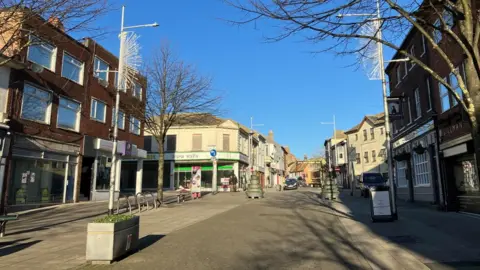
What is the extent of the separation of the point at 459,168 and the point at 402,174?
9117mm

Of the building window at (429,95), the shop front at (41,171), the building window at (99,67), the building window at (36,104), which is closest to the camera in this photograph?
the shop front at (41,171)

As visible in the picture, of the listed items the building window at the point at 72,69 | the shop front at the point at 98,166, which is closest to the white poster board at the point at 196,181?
the shop front at the point at 98,166

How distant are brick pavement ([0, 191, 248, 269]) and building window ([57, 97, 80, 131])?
572cm

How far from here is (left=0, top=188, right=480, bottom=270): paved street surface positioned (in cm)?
726

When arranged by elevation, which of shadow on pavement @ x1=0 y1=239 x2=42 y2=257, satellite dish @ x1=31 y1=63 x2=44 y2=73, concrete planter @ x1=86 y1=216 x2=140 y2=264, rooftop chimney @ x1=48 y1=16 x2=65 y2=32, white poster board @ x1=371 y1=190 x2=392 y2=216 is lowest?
shadow on pavement @ x1=0 y1=239 x2=42 y2=257

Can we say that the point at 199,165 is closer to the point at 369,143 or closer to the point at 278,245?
the point at 369,143

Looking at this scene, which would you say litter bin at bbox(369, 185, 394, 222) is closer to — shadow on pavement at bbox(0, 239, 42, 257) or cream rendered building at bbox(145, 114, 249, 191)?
shadow on pavement at bbox(0, 239, 42, 257)

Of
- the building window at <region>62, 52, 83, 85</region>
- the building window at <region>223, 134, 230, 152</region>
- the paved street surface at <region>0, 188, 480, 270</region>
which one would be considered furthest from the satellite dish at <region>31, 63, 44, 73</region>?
the building window at <region>223, 134, 230, 152</region>

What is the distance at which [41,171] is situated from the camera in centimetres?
1962

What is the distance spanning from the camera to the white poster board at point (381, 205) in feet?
40.8

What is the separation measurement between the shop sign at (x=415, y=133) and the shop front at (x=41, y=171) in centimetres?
1936

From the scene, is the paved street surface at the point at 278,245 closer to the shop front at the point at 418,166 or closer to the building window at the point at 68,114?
the shop front at the point at 418,166

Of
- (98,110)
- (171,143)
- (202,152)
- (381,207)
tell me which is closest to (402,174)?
(381,207)

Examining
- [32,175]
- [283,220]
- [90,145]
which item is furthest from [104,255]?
[90,145]
